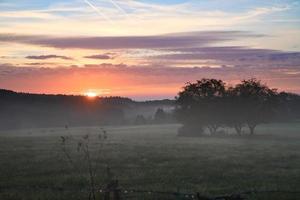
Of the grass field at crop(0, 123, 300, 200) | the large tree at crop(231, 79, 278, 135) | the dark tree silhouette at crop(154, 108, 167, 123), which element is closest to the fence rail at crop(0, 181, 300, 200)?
the grass field at crop(0, 123, 300, 200)

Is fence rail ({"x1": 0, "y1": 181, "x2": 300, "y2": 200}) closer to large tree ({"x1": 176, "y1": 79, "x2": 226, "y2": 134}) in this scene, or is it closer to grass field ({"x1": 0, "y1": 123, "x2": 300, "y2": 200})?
grass field ({"x1": 0, "y1": 123, "x2": 300, "y2": 200})

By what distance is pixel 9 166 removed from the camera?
3666cm

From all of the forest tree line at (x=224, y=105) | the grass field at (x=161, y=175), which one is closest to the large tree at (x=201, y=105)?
the forest tree line at (x=224, y=105)

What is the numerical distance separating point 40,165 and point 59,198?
16.4 metres

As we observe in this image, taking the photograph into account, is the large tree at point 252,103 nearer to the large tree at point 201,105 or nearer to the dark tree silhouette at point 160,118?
the large tree at point 201,105

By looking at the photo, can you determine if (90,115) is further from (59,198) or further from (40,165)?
(59,198)

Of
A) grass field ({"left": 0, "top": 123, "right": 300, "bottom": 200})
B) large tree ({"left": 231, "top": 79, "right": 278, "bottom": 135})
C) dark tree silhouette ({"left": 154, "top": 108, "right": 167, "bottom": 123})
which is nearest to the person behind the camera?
grass field ({"left": 0, "top": 123, "right": 300, "bottom": 200})

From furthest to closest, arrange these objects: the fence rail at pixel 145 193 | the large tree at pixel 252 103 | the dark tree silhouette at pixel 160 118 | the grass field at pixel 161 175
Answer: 1. the dark tree silhouette at pixel 160 118
2. the large tree at pixel 252 103
3. the grass field at pixel 161 175
4. the fence rail at pixel 145 193

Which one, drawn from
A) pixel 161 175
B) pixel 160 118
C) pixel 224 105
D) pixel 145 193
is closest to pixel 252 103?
pixel 224 105

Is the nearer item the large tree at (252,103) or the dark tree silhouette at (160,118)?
→ the large tree at (252,103)

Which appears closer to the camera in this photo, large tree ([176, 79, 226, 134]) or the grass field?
the grass field

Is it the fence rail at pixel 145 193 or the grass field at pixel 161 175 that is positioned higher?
the fence rail at pixel 145 193

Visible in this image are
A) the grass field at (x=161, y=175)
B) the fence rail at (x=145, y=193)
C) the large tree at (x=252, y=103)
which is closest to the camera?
the fence rail at (x=145, y=193)

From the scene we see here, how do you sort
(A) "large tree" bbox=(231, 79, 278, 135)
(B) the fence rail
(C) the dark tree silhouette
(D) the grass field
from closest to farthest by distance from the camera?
(B) the fence rail → (D) the grass field → (A) "large tree" bbox=(231, 79, 278, 135) → (C) the dark tree silhouette
